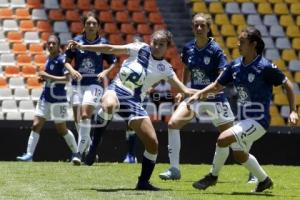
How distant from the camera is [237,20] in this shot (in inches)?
869

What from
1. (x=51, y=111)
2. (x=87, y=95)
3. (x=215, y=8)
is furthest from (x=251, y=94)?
(x=215, y=8)

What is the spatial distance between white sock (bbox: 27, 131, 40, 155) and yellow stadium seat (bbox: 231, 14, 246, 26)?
8.72 m

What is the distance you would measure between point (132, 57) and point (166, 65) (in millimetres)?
433

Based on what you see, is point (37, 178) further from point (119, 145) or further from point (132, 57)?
point (119, 145)

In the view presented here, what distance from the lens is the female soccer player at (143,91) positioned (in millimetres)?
9820

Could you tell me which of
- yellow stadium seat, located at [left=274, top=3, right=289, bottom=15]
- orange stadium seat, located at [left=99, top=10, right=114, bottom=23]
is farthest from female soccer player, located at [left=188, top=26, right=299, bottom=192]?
yellow stadium seat, located at [left=274, top=3, right=289, bottom=15]

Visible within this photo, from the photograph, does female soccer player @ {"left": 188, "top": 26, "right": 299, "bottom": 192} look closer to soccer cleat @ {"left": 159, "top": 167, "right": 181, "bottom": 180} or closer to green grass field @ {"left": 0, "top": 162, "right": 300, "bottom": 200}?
green grass field @ {"left": 0, "top": 162, "right": 300, "bottom": 200}

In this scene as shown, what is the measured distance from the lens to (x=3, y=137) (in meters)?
15.9

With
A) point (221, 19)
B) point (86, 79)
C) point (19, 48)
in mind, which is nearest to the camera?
point (86, 79)

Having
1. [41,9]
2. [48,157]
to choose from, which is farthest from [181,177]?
[41,9]

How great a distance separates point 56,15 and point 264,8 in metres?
5.50

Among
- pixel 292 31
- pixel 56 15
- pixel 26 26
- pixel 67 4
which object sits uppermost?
pixel 67 4

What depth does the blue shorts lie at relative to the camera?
9.88 metres

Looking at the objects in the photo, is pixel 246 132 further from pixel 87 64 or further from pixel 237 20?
pixel 237 20
